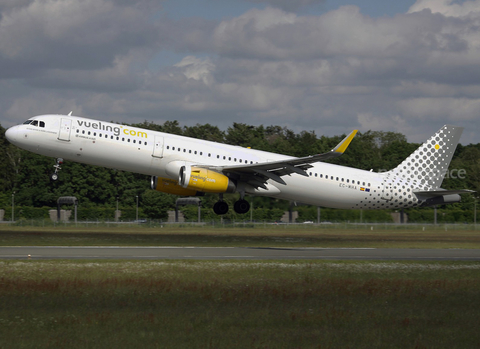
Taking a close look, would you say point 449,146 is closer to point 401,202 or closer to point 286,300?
point 401,202

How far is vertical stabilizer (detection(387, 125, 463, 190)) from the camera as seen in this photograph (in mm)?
45875

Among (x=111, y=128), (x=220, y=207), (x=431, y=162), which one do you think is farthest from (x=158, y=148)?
(x=431, y=162)

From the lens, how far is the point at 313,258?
31.8 metres

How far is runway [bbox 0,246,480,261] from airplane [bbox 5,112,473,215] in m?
4.59

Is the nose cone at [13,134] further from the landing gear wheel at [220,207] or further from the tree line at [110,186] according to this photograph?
the tree line at [110,186]

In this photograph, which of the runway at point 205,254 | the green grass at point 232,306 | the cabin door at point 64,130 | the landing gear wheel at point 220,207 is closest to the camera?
Answer: the green grass at point 232,306

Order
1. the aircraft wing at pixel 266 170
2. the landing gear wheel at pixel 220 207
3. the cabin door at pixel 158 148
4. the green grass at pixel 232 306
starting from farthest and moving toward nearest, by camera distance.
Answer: the landing gear wheel at pixel 220 207
the cabin door at pixel 158 148
the aircraft wing at pixel 266 170
the green grass at pixel 232 306

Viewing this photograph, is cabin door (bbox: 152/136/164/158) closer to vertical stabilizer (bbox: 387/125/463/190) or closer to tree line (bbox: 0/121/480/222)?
vertical stabilizer (bbox: 387/125/463/190)

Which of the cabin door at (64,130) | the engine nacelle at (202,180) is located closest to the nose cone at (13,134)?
the cabin door at (64,130)

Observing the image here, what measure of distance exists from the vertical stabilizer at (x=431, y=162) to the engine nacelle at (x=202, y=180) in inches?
522

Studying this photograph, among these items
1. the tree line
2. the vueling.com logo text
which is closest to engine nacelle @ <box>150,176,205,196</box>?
the vueling.com logo text

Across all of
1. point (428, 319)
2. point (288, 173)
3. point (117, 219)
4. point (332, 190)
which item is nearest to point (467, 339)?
point (428, 319)

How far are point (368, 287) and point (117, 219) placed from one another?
269 ft

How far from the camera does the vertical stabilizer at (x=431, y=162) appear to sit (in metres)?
45.9
